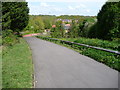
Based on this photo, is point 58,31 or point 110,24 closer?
point 110,24

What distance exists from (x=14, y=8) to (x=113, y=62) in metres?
23.6

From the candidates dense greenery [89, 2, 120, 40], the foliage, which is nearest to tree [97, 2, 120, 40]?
dense greenery [89, 2, 120, 40]

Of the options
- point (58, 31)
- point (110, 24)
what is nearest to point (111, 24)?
point (110, 24)

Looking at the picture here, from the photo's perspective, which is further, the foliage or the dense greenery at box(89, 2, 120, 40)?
the foliage

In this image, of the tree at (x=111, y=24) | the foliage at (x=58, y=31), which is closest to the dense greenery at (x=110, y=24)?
the tree at (x=111, y=24)

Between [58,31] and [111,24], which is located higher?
[111,24]

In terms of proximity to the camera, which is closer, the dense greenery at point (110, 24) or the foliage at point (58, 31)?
the dense greenery at point (110, 24)

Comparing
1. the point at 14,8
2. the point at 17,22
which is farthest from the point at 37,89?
the point at 17,22

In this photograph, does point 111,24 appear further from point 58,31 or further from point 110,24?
point 58,31

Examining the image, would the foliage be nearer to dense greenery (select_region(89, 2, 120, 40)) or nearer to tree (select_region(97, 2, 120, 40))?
dense greenery (select_region(89, 2, 120, 40))

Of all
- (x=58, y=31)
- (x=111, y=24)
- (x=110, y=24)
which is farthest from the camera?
(x=58, y=31)

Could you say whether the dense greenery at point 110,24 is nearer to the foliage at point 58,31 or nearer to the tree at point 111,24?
the tree at point 111,24

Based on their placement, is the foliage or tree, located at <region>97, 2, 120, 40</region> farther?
the foliage

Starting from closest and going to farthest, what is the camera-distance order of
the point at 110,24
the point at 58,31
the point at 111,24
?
1. the point at 111,24
2. the point at 110,24
3. the point at 58,31
